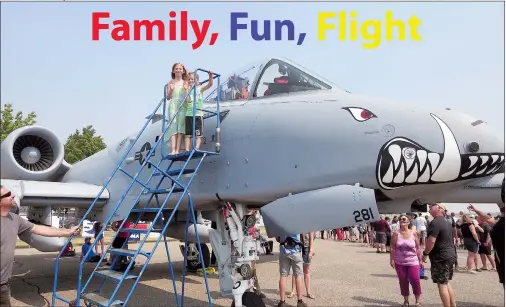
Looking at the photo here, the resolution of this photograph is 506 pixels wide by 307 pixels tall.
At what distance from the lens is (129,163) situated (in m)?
8.20

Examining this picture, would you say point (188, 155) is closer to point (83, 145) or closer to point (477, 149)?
point (477, 149)

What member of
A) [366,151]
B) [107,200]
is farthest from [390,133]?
[107,200]

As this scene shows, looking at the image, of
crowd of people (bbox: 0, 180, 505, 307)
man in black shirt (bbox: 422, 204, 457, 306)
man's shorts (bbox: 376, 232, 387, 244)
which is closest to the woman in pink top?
crowd of people (bbox: 0, 180, 505, 307)

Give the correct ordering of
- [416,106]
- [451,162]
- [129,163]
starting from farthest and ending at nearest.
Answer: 1. [129,163]
2. [416,106]
3. [451,162]

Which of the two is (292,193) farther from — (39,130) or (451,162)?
(39,130)

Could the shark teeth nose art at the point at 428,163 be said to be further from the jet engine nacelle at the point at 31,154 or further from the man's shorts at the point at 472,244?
the jet engine nacelle at the point at 31,154

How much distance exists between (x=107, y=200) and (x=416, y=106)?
6.18 m

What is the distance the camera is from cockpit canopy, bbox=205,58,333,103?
580cm

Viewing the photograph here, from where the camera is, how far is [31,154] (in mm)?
10219

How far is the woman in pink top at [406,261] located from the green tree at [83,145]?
36715 millimetres

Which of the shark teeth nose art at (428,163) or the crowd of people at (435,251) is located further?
the crowd of people at (435,251)

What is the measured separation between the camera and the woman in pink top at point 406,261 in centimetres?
688

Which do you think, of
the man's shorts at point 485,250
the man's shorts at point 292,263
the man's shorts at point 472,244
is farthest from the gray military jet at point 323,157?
the man's shorts at point 485,250

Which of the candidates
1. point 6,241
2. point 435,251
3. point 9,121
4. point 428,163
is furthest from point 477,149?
point 9,121
